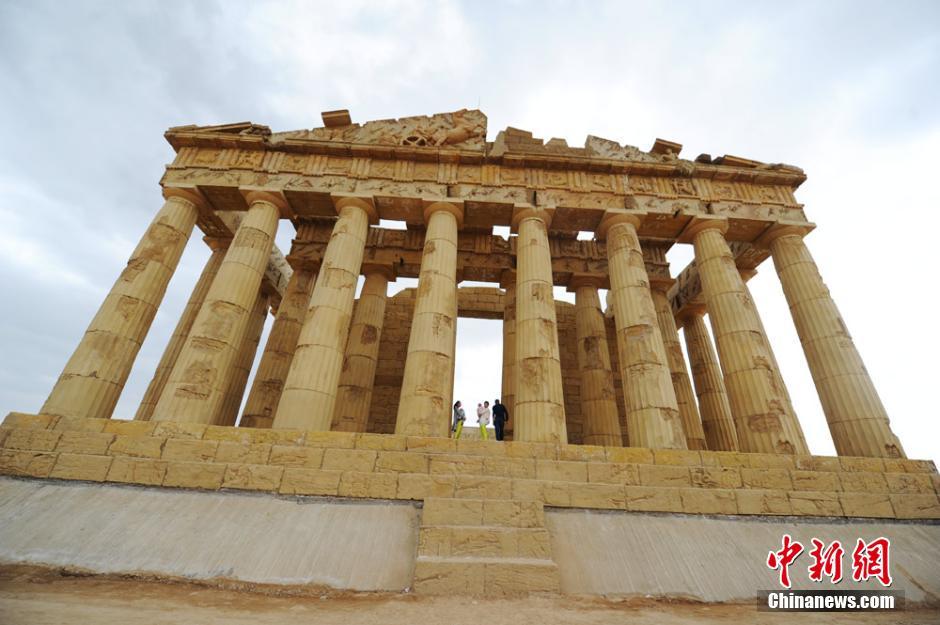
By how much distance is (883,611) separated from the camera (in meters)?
6.12

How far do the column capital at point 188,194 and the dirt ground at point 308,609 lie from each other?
1268 cm

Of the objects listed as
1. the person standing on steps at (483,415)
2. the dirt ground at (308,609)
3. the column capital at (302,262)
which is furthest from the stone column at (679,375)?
the column capital at (302,262)

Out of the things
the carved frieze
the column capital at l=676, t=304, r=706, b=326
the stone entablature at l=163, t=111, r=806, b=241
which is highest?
the carved frieze

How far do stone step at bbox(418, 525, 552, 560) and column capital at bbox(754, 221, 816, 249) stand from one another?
15.4 meters

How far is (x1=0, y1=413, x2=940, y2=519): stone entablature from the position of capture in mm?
8070

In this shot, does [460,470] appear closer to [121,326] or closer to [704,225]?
[121,326]

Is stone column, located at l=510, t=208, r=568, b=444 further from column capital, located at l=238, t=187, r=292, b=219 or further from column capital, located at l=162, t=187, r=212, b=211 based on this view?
column capital, located at l=162, t=187, r=212, b=211

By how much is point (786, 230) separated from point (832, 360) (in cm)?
545

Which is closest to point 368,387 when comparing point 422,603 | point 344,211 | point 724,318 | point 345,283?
point 345,283

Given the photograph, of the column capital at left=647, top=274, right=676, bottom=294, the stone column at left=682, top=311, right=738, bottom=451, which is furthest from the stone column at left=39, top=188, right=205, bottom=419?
the stone column at left=682, top=311, right=738, bottom=451

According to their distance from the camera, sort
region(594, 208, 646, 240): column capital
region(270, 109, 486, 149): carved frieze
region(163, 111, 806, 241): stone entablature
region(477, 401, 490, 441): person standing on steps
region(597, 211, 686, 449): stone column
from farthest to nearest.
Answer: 1. region(270, 109, 486, 149): carved frieze
2. region(163, 111, 806, 241): stone entablature
3. region(594, 208, 646, 240): column capital
4. region(477, 401, 490, 441): person standing on steps
5. region(597, 211, 686, 449): stone column

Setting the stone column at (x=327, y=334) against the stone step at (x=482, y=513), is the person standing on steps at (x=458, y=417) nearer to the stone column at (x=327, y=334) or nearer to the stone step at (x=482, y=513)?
the stone column at (x=327, y=334)

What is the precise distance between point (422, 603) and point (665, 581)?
4.05 meters

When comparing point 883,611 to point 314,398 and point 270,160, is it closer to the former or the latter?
point 314,398
